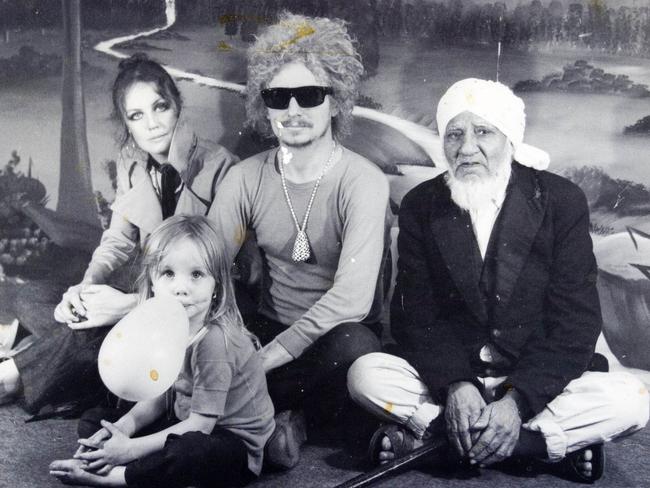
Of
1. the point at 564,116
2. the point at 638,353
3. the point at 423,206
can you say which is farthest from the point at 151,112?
the point at 638,353

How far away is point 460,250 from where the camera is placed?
6.13 feet

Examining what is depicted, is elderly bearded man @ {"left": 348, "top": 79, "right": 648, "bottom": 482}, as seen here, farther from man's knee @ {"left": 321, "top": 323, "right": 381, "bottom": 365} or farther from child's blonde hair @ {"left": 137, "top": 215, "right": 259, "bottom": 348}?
child's blonde hair @ {"left": 137, "top": 215, "right": 259, "bottom": 348}

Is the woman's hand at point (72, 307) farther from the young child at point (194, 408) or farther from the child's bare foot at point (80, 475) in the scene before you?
the child's bare foot at point (80, 475)

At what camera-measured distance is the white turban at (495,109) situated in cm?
183

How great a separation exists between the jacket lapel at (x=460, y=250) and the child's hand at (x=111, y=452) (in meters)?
0.78

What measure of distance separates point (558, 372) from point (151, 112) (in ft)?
3.68

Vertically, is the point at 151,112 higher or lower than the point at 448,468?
higher

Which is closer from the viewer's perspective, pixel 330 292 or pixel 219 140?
pixel 330 292

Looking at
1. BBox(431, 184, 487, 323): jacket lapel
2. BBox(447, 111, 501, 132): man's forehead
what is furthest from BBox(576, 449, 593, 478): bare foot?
BBox(447, 111, 501, 132): man's forehead

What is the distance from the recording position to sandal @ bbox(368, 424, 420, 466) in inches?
72.4

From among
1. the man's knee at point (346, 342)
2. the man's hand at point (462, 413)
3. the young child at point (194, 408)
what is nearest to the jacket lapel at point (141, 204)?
the young child at point (194, 408)

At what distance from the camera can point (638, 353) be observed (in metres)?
1.95

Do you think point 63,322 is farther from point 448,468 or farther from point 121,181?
point 448,468

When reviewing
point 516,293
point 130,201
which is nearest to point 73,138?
point 130,201
